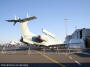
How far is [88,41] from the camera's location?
132ft

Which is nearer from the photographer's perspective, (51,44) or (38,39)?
(38,39)

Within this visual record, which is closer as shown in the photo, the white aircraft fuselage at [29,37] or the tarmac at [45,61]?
the tarmac at [45,61]

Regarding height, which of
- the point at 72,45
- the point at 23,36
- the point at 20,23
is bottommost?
the point at 72,45

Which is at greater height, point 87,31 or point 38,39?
point 87,31

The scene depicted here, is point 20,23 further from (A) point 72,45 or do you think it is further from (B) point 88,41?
(B) point 88,41

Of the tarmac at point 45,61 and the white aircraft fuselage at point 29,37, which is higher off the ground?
the white aircraft fuselage at point 29,37

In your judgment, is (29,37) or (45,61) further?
(29,37)

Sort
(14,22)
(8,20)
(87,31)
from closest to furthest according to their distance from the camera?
(8,20) → (14,22) → (87,31)

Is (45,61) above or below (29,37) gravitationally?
below

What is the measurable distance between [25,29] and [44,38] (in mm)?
6302

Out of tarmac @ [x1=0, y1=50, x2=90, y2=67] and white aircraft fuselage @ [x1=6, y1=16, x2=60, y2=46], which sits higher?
white aircraft fuselage @ [x1=6, y1=16, x2=60, y2=46]

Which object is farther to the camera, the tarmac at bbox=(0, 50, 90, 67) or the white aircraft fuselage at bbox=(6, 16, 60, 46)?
the white aircraft fuselage at bbox=(6, 16, 60, 46)

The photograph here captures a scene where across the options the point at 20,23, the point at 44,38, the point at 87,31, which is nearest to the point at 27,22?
the point at 20,23

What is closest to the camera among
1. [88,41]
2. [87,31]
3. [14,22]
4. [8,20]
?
[8,20]
